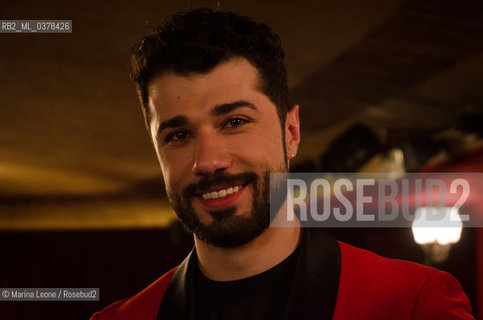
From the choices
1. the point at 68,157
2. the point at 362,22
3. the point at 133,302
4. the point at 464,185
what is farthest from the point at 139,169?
the point at 133,302

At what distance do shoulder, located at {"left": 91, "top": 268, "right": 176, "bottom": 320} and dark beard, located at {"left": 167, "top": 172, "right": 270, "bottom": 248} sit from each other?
0.76 feet

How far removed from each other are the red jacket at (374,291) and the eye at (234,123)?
0.86 feet

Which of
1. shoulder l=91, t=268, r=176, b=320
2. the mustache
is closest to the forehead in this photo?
the mustache

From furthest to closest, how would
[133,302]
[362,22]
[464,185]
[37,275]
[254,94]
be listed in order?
[37,275], [464,185], [362,22], [133,302], [254,94]

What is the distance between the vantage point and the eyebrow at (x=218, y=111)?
101 centimetres

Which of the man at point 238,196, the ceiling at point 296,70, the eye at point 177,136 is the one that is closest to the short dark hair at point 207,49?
the man at point 238,196

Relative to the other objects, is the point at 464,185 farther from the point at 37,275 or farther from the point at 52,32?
the point at 37,275

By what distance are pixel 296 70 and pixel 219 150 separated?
2090mm

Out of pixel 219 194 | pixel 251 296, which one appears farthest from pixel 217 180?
pixel 251 296

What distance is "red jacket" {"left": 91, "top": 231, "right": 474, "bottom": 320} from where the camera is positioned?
90 centimetres

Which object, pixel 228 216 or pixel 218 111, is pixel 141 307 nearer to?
pixel 228 216

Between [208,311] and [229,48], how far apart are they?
1.65 feet

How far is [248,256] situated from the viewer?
1033 mm

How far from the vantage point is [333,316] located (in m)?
0.95
